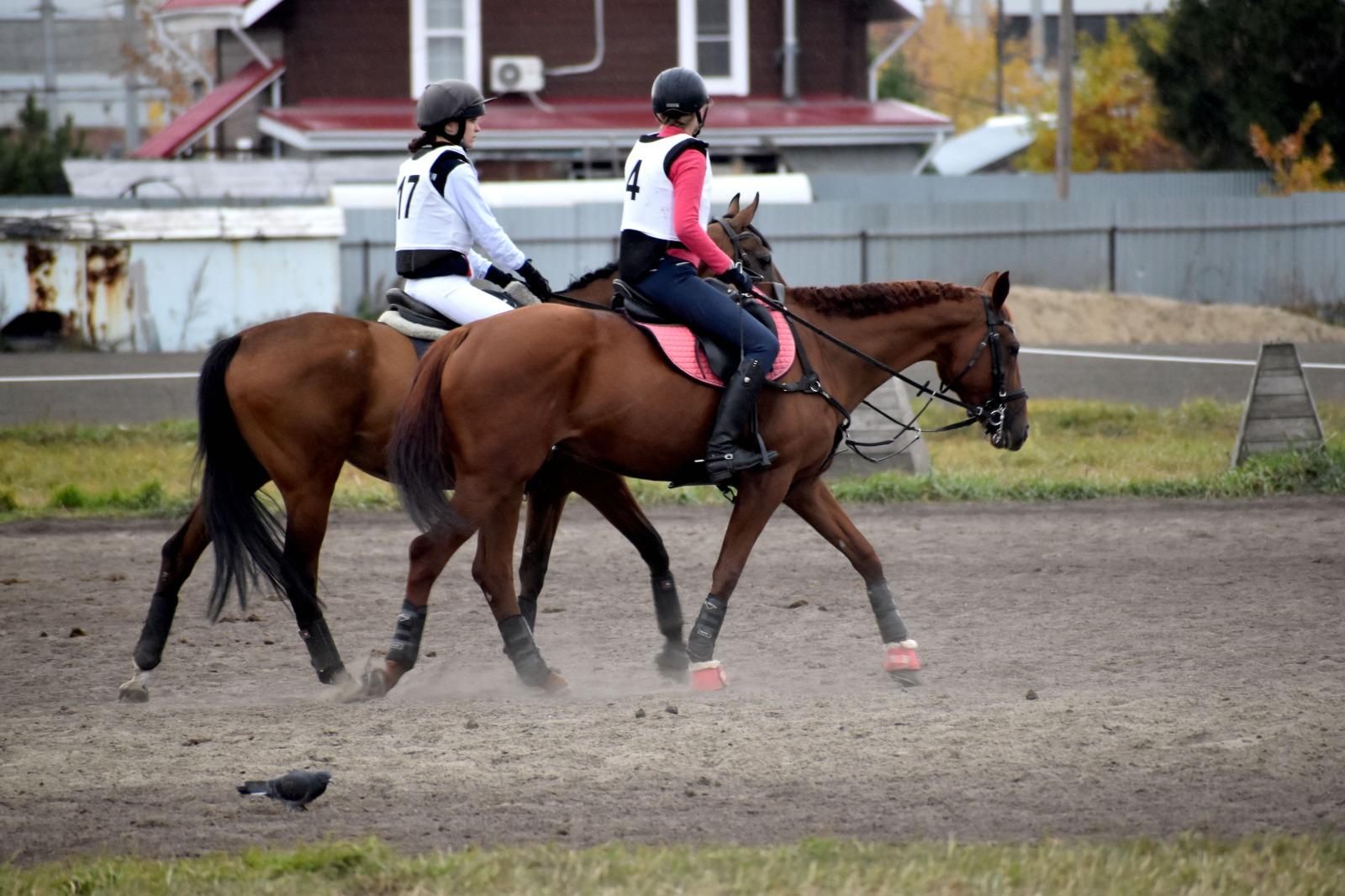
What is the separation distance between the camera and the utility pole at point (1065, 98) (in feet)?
96.5

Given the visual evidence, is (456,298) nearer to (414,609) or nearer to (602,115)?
(414,609)

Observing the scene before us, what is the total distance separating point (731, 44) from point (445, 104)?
25.4 m

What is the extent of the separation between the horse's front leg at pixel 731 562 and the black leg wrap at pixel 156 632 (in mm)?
2460

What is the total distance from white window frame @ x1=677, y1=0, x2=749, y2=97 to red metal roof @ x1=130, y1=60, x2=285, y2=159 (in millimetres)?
8137

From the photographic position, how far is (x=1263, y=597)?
8.85 metres

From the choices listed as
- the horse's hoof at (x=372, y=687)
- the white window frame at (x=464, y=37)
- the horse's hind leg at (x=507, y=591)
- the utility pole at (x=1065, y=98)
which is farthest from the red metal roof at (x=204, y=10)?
the horse's hoof at (x=372, y=687)

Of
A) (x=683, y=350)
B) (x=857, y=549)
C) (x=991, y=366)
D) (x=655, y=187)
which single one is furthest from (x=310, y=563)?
(x=991, y=366)

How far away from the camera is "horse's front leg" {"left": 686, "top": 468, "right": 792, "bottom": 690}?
23.9 ft

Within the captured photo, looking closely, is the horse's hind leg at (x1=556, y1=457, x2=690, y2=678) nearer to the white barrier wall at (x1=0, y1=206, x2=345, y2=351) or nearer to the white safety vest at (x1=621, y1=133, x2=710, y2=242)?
the white safety vest at (x1=621, y1=133, x2=710, y2=242)

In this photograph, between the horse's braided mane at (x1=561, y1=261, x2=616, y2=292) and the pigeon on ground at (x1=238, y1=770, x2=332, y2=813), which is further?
the horse's braided mane at (x1=561, y1=261, x2=616, y2=292)

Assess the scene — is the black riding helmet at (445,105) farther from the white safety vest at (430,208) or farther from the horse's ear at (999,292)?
the horse's ear at (999,292)

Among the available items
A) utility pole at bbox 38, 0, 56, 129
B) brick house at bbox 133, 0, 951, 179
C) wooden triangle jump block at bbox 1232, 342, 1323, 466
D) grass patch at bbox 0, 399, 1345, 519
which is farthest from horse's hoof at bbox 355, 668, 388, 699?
utility pole at bbox 38, 0, 56, 129

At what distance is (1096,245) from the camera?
28.3 meters

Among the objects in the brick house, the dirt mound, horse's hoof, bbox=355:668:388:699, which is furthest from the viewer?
the brick house
